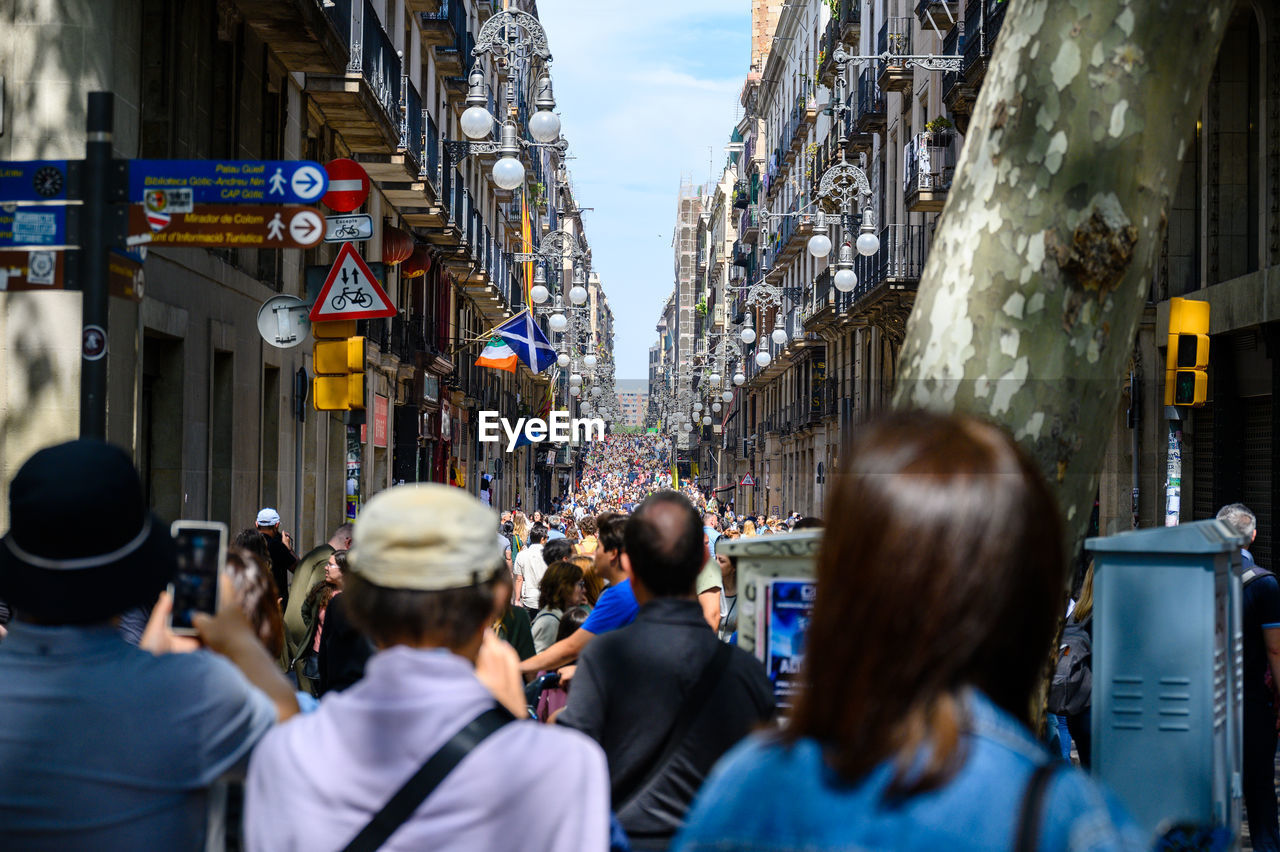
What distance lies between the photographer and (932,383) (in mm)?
4309

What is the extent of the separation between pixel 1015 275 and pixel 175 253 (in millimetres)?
10831

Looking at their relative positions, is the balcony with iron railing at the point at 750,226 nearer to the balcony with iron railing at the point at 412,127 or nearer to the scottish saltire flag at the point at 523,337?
the scottish saltire flag at the point at 523,337

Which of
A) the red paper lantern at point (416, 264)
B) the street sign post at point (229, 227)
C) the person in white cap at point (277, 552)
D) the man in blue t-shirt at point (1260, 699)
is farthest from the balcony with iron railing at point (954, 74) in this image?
the street sign post at point (229, 227)

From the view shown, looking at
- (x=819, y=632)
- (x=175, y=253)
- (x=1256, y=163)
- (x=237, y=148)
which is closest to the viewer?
(x=819, y=632)

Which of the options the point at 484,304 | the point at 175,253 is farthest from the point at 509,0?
the point at 175,253

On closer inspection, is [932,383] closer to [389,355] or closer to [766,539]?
[766,539]

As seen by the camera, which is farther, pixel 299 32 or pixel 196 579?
pixel 299 32

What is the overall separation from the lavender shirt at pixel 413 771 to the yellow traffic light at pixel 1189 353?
1057 cm

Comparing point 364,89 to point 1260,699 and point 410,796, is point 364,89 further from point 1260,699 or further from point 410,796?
point 410,796

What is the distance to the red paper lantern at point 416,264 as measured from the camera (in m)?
28.8

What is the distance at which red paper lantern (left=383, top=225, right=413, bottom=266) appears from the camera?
25875mm

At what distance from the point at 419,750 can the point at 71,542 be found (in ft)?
2.69

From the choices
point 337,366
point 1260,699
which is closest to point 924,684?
point 1260,699

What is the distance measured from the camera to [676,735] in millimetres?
4129
